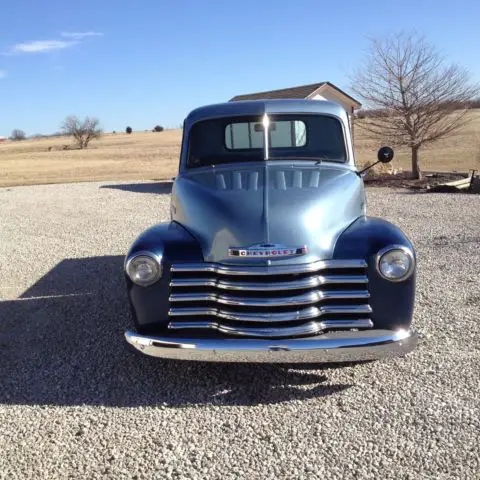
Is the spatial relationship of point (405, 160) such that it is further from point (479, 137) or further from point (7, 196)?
point (7, 196)

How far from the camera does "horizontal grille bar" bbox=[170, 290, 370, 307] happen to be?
3.37m

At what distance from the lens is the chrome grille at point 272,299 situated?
338 cm

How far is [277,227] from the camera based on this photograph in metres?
3.50

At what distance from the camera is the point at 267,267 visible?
3.38 meters

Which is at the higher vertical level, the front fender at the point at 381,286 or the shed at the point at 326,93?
the shed at the point at 326,93

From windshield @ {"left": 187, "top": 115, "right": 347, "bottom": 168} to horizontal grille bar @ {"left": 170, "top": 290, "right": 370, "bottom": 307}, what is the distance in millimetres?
1689

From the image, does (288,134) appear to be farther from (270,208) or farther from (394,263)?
(394,263)

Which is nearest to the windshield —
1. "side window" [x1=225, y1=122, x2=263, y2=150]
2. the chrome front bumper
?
"side window" [x1=225, y1=122, x2=263, y2=150]

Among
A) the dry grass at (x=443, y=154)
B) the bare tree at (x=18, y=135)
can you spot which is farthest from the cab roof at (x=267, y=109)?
the bare tree at (x=18, y=135)

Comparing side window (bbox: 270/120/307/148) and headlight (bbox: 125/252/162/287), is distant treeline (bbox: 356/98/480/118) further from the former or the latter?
headlight (bbox: 125/252/162/287)

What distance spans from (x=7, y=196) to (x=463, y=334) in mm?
15321

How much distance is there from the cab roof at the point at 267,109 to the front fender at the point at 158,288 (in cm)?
178

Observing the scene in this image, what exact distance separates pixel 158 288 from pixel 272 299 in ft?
2.51

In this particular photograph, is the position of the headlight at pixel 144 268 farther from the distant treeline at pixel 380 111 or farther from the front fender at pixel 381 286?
the distant treeline at pixel 380 111
